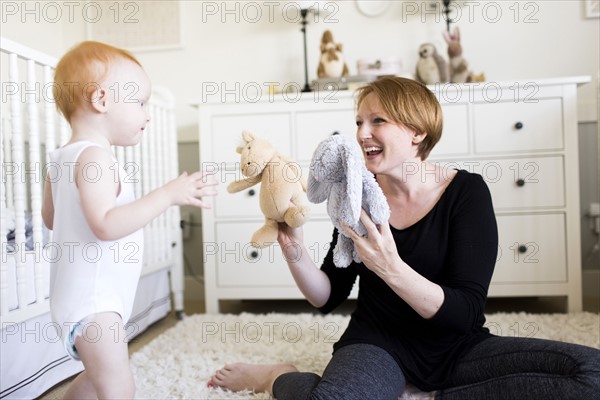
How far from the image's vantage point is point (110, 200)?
0.82 meters

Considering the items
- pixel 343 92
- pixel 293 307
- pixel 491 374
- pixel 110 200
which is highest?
pixel 343 92

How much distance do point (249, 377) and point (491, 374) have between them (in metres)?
0.54

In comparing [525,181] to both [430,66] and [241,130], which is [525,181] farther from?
[241,130]

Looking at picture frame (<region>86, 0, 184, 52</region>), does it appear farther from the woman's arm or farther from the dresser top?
the woman's arm

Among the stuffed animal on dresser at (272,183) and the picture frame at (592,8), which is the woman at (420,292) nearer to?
the stuffed animal on dresser at (272,183)

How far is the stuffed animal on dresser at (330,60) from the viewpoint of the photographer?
2115 millimetres

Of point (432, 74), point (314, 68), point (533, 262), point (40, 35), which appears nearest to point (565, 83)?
point (432, 74)

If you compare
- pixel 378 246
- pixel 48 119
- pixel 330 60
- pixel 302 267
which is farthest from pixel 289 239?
pixel 330 60

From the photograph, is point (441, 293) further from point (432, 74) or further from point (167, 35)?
point (167, 35)

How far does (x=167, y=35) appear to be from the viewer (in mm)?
2430

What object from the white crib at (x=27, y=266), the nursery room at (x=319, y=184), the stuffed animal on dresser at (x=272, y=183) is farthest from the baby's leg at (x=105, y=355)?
the stuffed animal on dresser at (x=272, y=183)

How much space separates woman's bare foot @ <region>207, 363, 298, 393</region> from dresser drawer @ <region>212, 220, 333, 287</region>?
2.28ft

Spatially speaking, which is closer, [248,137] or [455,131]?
[248,137]

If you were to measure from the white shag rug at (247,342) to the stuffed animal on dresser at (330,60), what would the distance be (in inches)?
37.8
